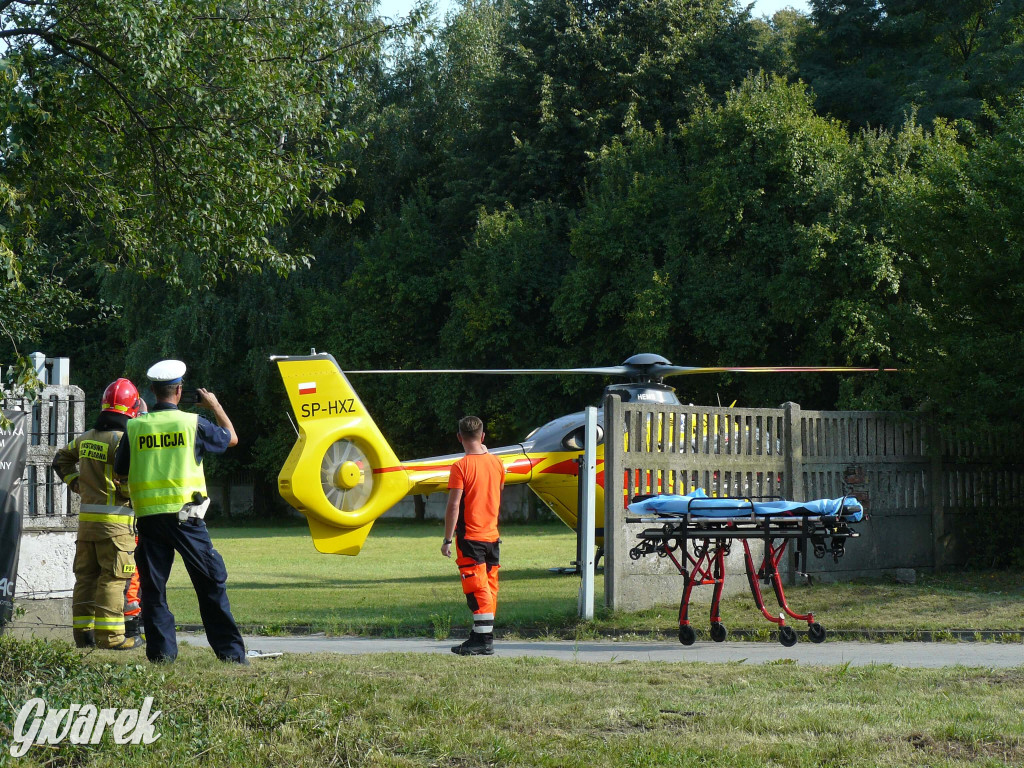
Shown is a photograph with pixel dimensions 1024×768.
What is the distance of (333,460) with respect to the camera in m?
15.4

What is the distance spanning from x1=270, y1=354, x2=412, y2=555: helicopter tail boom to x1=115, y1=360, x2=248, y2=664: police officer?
6991 mm

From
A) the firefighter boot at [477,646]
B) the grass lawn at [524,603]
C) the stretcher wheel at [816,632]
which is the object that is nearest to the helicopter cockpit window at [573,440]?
the grass lawn at [524,603]

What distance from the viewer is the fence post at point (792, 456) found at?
44.3 ft

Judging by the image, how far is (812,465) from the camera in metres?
13.8

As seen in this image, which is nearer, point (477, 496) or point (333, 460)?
point (477, 496)

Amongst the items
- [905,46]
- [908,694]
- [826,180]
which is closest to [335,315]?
[826,180]

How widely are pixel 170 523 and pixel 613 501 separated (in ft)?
17.0

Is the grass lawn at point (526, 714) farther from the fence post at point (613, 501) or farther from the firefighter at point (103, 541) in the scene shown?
the fence post at point (613, 501)

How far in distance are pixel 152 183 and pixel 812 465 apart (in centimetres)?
863

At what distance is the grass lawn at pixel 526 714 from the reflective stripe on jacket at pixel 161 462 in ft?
3.62

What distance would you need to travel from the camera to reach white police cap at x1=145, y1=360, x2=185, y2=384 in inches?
314

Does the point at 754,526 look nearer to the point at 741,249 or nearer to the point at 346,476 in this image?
the point at 346,476

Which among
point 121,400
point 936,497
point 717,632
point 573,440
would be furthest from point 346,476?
point 936,497

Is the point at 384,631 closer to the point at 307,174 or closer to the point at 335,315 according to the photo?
the point at 307,174
